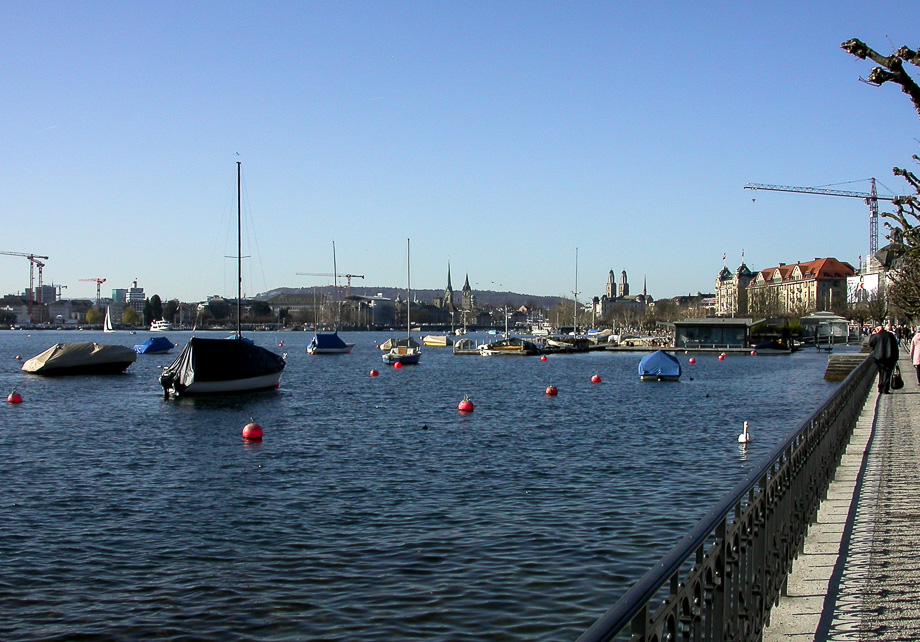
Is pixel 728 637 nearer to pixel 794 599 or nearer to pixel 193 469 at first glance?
pixel 794 599

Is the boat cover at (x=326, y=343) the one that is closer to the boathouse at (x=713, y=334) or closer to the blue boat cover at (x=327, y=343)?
the blue boat cover at (x=327, y=343)

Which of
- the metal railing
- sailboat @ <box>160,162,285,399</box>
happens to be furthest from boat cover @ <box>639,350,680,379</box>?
the metal railing

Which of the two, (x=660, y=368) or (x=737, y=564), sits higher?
(x=737, y=564)

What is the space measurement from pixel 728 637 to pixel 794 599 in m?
2.47

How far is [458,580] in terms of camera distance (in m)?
14.0

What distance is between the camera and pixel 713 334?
121750 mm

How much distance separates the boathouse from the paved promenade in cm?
10707

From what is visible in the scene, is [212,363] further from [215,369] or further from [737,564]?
[737,564]

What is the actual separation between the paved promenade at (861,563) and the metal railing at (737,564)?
0.22 meters

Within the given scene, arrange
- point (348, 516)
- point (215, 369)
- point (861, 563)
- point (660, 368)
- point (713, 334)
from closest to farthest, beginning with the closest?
point (861, 563) → point (348, 516) → point (215, 369) → point (660, 368) → point (713, 334)

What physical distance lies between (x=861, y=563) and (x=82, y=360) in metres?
72.6

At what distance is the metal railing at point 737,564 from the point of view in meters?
4.51

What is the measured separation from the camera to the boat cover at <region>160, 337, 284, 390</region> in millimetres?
48219

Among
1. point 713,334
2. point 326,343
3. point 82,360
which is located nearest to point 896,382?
point 82,360
